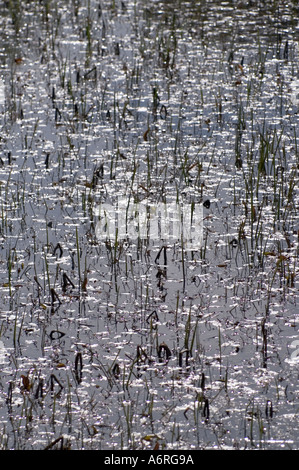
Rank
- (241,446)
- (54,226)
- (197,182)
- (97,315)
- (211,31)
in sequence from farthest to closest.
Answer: (211,31)
(197,182)
(54,226)
(97,315)
(241,446)

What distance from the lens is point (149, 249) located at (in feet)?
16.5

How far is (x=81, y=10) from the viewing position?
36.6 ft

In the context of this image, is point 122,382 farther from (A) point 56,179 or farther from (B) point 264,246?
(A) point 56,179

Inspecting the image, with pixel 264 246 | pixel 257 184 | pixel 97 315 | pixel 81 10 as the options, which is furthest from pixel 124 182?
pixel 81 10

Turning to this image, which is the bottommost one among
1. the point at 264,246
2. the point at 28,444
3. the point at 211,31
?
the point at 28,444

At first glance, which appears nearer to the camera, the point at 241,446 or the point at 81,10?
the point at 241,446

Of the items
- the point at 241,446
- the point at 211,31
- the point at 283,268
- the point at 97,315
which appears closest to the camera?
the point at 241,446

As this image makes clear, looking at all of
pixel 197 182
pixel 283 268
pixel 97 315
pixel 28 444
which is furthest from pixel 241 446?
pixel 197 182

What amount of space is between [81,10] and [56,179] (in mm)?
5803

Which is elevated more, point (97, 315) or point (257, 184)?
point (257, 184)

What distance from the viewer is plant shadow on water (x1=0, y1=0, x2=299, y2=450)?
355cm

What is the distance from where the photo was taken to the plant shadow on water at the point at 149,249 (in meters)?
3.55

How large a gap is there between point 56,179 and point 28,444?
3.09 meters

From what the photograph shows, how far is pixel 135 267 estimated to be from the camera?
4836 mm
